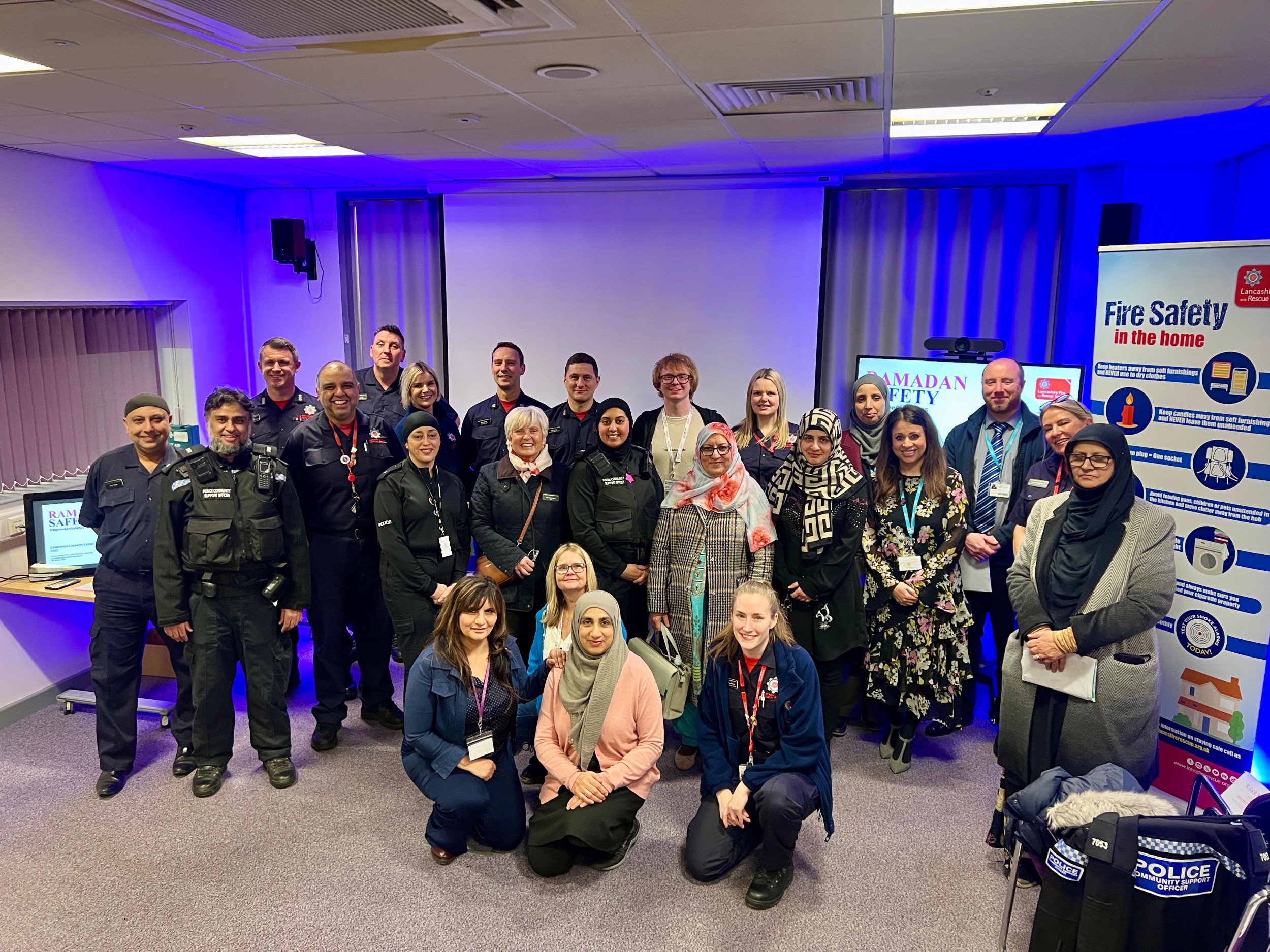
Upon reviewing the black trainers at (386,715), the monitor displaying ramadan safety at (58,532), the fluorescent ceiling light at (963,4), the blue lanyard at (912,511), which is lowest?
the black trainers at (386,715)

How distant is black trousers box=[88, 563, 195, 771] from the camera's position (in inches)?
145

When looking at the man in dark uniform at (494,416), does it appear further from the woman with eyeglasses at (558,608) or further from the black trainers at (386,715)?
the woman with eyeglasses at (558,608)

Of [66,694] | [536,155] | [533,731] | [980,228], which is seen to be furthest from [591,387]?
[66,694]

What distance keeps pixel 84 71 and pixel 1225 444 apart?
14.4ft

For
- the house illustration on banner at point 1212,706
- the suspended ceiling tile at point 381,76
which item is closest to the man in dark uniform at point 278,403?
the suspended ceiling tile at point 381,76

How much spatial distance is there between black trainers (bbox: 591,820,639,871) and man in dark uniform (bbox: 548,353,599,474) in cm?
192

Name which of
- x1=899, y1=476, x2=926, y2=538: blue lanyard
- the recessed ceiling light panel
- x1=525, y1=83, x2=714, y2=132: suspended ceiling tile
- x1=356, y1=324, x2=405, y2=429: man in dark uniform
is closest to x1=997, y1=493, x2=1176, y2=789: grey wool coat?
x1=899, y1=476, x2=926, y2=538: blue lanyard

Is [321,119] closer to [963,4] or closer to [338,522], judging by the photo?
[338,522]

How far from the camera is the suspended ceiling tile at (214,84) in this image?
A: 2945 millimetres

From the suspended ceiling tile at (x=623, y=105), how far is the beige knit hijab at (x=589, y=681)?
188 cm

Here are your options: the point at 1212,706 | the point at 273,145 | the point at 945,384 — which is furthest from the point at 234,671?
the point at 945,384

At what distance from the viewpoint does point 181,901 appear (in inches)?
117

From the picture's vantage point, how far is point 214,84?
10.3 ft

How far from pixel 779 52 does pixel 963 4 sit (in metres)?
0.60
